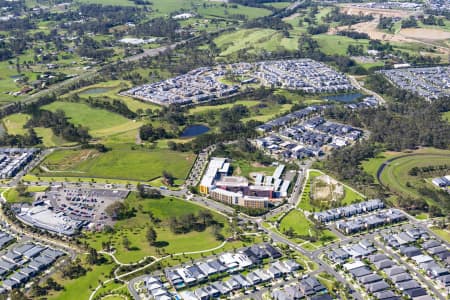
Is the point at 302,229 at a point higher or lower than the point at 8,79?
lower

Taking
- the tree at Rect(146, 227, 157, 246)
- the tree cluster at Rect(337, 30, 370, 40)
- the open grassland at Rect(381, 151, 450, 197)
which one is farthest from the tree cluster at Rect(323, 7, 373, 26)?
the tree at Rect(146, 227, 157, 246)

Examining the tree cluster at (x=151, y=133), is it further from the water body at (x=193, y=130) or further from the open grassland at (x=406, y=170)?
the open grassland at (x=406, y=170)

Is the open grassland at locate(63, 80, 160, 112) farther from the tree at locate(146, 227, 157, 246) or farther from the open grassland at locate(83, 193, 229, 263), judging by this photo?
the tree at locate(146, 227, 157, 246)

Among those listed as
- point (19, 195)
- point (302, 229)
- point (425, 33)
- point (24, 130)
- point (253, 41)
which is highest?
point (425, 33)

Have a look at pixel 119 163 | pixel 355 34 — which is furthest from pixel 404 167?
pixel 355 34

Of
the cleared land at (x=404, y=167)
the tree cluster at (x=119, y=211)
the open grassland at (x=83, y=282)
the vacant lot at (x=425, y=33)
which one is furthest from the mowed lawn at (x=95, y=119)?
the vacant lot at (x=425, y=33)

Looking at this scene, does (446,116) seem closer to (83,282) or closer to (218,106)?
(218,106)

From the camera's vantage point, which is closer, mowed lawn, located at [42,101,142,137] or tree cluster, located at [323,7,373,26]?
mowed lawn, located at [42,101,142,137]
